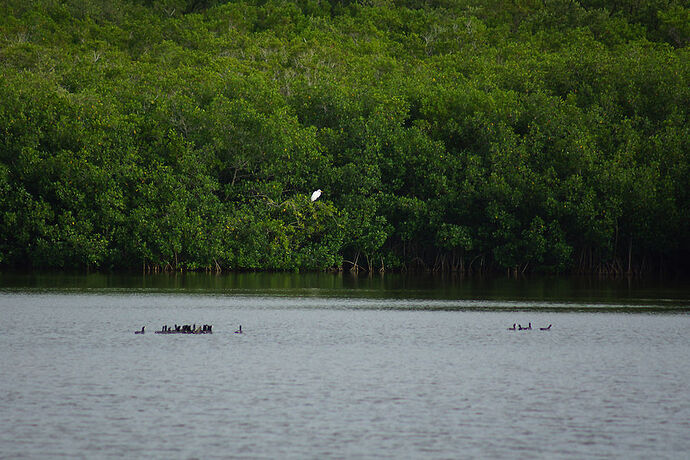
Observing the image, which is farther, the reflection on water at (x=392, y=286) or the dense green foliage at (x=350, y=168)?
the dense green foliage at (x=350, y=168)

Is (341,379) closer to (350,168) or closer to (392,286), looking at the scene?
(392,286)

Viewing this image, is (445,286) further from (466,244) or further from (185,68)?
(185,68)

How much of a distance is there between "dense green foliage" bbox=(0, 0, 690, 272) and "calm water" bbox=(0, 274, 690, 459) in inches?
808

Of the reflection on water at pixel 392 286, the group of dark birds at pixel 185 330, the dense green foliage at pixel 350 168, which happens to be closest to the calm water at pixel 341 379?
the group of dark birds at pixel 185 330

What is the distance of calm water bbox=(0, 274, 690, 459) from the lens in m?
20.5

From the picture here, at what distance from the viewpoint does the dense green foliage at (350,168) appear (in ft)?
227

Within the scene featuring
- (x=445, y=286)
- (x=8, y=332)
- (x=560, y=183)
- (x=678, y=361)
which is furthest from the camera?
(x=560, y=183)

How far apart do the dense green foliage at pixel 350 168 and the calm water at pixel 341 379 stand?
67.3ft

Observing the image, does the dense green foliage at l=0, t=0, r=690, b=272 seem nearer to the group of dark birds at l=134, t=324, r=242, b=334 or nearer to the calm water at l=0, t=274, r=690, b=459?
the calm water at l=0, t=274, r=690, b=459

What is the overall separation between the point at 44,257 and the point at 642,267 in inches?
1645

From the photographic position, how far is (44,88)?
76.3 metres

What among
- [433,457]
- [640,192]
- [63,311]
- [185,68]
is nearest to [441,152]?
[640,192]

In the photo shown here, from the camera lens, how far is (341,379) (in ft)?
90.1

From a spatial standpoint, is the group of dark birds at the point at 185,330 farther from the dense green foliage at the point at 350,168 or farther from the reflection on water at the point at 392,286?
the dense green foliage at the point at 350,168
